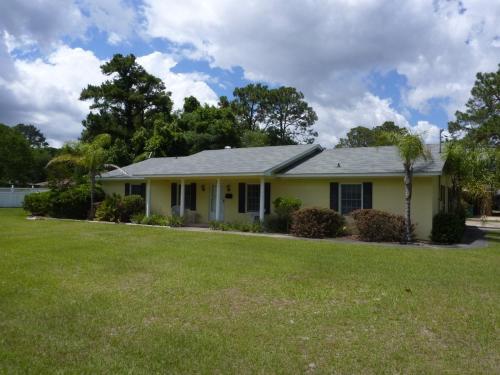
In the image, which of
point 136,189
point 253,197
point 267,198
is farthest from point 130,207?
point 267,198

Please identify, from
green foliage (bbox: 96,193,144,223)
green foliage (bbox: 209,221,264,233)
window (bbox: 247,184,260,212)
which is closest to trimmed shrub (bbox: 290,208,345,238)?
green foliage (bbox: 209,221,264,233)

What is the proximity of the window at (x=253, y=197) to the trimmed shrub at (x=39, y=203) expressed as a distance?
A: 11.2m

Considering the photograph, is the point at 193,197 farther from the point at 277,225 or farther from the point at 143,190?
the point at 277,225

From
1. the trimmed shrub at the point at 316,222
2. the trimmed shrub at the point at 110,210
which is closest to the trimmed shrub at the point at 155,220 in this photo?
the trimmed shrub at the point at 110,210

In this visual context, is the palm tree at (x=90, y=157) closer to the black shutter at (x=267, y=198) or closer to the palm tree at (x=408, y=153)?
the black shutter at (x=267, y=198)

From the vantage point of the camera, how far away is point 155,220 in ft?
65.4

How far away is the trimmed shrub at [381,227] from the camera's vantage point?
47.9 feet

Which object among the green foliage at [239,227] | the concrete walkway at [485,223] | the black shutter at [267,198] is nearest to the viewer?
the green foliage at [239,227]

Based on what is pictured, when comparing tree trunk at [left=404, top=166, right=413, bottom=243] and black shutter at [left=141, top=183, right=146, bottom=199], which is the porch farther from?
tree trunk at [left=404, top=166, right=413, bottom=243]

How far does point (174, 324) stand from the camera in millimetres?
5609

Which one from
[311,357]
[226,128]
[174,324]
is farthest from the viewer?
[226,128]

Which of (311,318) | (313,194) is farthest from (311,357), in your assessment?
(313,194)

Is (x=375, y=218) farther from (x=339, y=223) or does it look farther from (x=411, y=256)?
(x=411, y=256)

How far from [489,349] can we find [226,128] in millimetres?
33229
